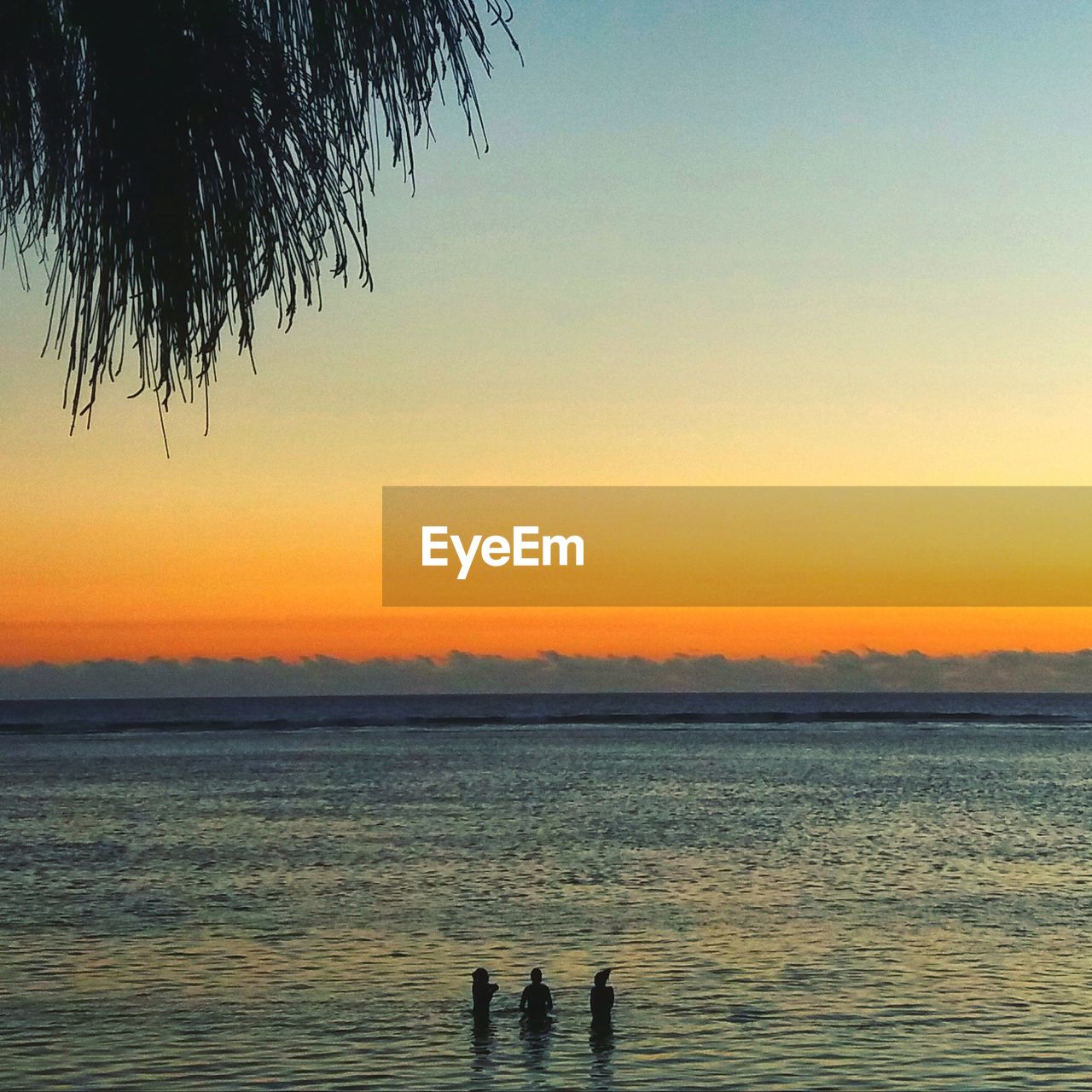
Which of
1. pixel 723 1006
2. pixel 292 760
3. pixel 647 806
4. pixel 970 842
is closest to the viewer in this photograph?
pixel 723 1006

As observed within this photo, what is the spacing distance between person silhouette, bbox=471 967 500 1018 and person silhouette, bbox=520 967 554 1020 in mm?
562

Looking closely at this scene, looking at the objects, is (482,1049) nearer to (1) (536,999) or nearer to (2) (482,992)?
(1) (536,999)

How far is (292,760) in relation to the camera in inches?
4532

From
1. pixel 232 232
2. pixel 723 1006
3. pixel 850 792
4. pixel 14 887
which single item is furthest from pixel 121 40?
pixel 850 792

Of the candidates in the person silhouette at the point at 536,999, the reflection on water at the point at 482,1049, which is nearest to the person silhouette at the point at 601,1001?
the person silhouette at the point at 536,999

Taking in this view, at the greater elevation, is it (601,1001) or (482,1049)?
(601,1001)

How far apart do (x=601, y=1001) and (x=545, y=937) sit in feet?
31.4

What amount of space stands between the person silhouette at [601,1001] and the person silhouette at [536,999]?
0.77 meters

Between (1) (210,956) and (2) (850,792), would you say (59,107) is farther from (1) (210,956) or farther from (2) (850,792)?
(2) (850,792)

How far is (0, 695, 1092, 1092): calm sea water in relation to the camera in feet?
70.9

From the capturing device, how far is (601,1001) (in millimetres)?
22953

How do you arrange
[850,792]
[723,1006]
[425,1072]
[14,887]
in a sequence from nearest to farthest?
[425,1072]
[723,1006]
[14,887]
[850,792]

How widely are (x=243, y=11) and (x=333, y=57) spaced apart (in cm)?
34

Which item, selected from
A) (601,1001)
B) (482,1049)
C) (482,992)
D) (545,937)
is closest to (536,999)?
(482,992)
